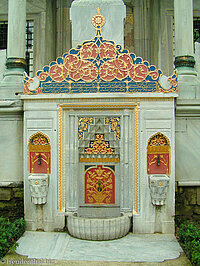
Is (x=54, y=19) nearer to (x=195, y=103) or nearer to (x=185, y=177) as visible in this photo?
(x=195, y=103)

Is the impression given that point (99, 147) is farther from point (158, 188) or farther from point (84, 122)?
point (158, 188)

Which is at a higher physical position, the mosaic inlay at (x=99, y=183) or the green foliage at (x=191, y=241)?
the mosaic inlay at (x=99, y=183)

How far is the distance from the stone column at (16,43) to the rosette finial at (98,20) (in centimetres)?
226

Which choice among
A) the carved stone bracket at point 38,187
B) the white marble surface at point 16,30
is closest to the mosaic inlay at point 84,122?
the carved stone bracket at point 38,187

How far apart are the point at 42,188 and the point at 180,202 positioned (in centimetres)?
302

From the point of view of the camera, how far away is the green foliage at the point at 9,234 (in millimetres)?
5184

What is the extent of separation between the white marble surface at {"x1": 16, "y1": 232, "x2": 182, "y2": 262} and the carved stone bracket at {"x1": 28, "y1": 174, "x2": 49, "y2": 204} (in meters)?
0.69

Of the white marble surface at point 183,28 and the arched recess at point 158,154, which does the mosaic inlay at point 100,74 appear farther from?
the white marble surface at point 183,28

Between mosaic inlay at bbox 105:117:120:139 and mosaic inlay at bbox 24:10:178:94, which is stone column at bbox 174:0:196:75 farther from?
mosaic inlay at bbox 105:117:120:139

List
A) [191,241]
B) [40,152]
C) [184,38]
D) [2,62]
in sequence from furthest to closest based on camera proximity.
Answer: [2,62] < [184,38] < [40,152] < [191,241]

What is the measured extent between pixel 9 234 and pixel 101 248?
1.68m

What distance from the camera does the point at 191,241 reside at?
5281 millimetres

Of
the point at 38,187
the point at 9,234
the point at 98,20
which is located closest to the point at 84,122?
the point at 38,187

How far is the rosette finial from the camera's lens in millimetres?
6433
